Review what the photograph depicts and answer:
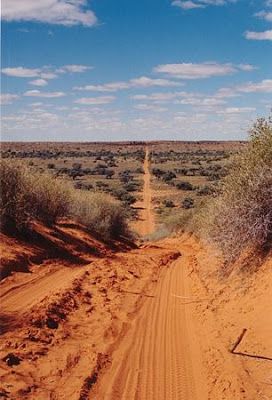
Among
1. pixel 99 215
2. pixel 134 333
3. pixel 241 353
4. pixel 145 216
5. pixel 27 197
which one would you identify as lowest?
pixel 145 216

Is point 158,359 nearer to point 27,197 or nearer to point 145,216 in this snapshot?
point 27,197

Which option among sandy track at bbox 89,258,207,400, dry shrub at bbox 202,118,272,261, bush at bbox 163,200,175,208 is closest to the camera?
sandy track at bbox 89,258,207,400

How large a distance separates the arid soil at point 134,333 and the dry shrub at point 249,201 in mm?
638

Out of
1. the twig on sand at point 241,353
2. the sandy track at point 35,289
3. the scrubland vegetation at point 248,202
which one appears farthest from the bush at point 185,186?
the twig on sand at point 241,353

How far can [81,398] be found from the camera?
6781mm

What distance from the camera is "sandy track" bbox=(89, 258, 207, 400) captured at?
7.13m

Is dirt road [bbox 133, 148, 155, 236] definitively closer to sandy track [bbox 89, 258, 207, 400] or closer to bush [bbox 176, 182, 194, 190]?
bush [bbox 176, 182, 194, 190]

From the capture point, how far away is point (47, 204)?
2169 centimetres

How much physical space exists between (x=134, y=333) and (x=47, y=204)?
12726 mm

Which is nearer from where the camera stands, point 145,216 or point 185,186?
point 145,216

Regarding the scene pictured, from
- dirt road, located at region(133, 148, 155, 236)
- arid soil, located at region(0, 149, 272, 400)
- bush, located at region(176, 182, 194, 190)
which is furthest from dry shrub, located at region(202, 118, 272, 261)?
bush, located at region(176, 182, 194, 190)

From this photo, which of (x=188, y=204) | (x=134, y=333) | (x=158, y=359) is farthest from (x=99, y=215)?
(x=158, y=359)

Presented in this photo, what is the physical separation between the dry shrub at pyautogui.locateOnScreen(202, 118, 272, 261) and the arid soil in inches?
25.1

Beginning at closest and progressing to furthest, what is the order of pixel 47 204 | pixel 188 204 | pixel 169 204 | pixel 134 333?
1. pixel 134 333
2. pixel 47 204
3. pixel 188 204
4. pixel 169 204
